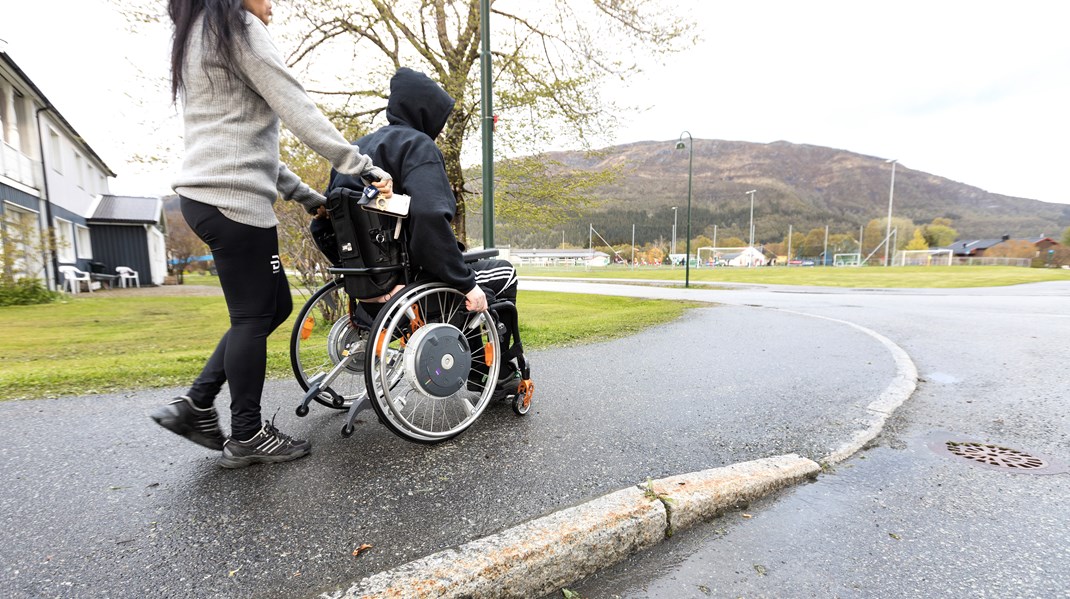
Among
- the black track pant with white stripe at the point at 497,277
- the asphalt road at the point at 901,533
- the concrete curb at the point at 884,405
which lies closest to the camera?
the asphalt road at the point at 901,533

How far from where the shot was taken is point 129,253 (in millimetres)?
22766

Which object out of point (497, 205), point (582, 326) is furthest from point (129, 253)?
point (582, 326)

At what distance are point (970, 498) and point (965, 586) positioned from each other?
0.84m

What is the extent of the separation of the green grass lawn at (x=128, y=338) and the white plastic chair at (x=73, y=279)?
2.68 m

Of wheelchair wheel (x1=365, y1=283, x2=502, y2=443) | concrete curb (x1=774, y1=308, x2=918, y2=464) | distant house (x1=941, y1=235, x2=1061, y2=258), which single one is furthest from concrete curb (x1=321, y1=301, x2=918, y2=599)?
distant house (x1=941, y1=235, x2=1061, y2=258)

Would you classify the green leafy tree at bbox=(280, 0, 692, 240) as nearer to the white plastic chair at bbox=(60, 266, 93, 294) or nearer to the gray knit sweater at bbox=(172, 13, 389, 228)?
the gray knit sweater at bbox=(172, 13, 389, 228)

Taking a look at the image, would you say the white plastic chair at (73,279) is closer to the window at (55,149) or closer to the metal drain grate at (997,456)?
the window at (55,149)

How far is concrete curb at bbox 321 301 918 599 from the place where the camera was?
1.44m

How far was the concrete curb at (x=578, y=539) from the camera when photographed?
144 cm

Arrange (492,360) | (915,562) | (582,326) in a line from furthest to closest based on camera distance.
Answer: (582,326), (492,360), (915,562)

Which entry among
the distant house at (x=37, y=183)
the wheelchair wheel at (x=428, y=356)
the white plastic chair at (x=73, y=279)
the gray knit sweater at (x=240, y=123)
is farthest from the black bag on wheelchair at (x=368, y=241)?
the white plastic chair at (x=73, y=279)

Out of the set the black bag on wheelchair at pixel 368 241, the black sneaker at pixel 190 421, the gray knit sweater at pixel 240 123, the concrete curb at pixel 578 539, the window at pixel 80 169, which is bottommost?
the concrete curb at pixel 578 539

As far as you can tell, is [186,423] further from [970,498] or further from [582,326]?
[582,326]

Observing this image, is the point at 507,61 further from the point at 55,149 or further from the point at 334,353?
the point at 55,149
